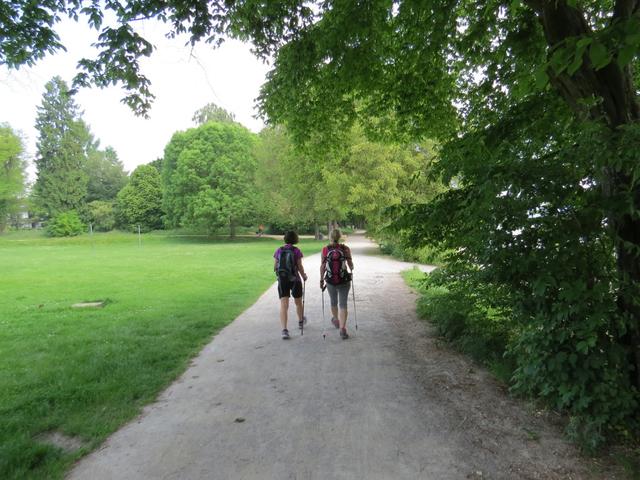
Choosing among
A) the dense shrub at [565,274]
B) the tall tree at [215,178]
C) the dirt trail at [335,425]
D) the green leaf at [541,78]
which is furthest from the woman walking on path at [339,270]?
the tall tree at [215,178]

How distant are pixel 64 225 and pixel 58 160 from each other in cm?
1030

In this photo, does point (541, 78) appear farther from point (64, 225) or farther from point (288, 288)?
point (64, 225)

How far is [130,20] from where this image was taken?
4996 mm

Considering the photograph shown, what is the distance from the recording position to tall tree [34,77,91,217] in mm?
58094

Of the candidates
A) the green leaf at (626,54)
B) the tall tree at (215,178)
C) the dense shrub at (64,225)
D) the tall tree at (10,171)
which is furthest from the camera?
the dense shrub at (64,225)

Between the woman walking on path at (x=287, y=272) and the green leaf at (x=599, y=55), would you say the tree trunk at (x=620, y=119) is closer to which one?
the green leaf at (x=599, y=55)

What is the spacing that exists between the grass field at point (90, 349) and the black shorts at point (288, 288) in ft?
3.49

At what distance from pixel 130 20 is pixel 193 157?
129ft

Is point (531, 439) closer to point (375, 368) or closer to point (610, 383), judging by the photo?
point (610, 383)

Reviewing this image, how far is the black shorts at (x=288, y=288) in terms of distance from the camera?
22.5 ft

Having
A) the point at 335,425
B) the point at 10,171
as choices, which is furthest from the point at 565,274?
the point at 10,171

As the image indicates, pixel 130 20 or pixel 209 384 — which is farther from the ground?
pixel 130 20

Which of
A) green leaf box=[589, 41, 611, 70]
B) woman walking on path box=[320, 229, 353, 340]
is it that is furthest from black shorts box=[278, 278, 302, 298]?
green leaf box=[589, 41, 611, 70]

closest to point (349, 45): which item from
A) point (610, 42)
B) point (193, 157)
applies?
point (610, 42)
